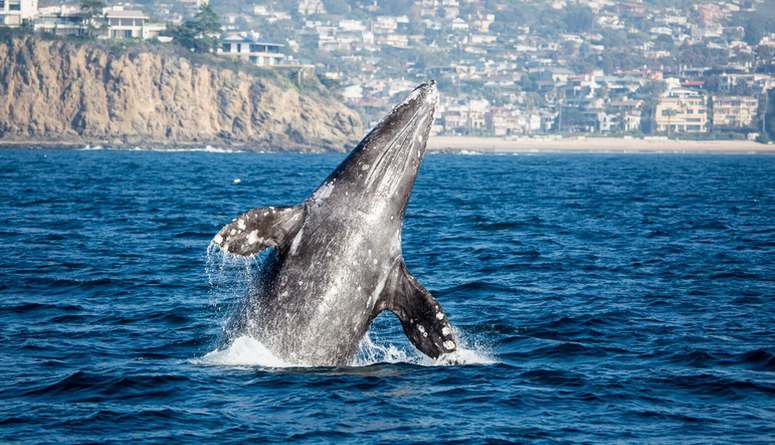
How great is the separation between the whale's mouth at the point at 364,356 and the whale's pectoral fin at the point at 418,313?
0.96 feet

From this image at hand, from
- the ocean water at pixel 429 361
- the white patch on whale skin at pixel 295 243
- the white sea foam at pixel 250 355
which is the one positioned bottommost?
the ocean water at pixel 429 361

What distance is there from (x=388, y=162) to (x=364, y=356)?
8.53 ft

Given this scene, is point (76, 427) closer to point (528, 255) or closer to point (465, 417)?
point (465, 417)

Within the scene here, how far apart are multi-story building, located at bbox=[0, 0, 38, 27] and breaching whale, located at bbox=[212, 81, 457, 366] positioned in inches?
7291

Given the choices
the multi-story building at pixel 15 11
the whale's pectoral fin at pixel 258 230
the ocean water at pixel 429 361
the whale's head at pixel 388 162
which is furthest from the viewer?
the multi-story building at pixel 15 11

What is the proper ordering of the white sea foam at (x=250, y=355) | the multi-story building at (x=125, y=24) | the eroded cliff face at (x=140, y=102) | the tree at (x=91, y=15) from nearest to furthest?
the white sea foam at (x=250, y=355) < the eroded cliff face at (x=140, y=102) < the tree at (x=91, y=15) < the multi-story building at (x=125, y=24)

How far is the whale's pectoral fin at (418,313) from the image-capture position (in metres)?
13.3

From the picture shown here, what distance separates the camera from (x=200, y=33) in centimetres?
19638

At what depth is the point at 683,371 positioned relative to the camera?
1473 cm

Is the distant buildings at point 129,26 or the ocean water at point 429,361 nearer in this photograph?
the ocean water at point 429,361

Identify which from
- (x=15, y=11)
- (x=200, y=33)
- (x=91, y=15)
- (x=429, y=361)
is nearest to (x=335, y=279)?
(x=429, y=361)

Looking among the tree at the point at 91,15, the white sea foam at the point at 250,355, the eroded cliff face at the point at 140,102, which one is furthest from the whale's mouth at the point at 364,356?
the tree at the point at 91,15

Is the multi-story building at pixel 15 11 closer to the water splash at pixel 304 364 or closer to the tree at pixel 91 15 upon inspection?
the tree at pixel 91 15

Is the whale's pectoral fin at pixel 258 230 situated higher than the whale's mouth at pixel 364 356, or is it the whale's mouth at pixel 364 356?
the whale's pectoral fin at pixel 258 230
